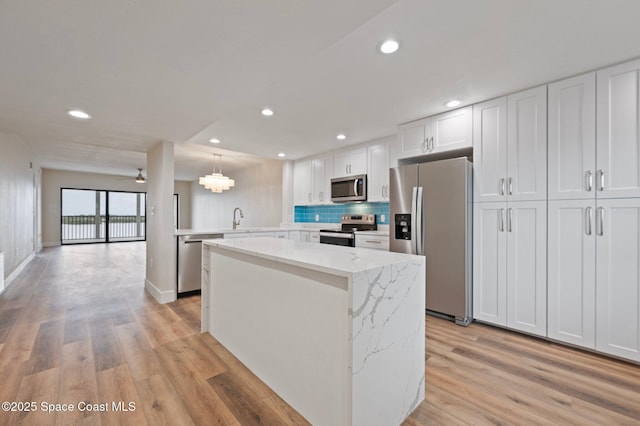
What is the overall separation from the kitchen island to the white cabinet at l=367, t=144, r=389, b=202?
2539mm

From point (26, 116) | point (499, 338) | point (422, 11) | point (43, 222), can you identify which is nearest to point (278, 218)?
point (26, 116)

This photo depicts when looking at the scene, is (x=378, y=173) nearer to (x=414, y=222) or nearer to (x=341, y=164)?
(x=341, y=164)

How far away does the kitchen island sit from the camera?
1255 millimetres

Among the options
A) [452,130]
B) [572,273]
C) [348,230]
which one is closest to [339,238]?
[348,230]

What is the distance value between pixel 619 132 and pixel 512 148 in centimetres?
69

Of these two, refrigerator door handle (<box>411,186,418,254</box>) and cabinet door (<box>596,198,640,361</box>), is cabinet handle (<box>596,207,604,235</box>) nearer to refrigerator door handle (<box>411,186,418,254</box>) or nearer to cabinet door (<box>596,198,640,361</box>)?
cabinet door (<box>596,198,640,361</box>)

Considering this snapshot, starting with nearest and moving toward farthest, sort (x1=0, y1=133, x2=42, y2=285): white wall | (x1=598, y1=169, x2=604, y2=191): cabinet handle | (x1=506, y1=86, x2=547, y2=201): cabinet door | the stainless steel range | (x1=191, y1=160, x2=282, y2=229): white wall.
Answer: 1. (x1=598, y1=169, x2=604, y2=191): cabinet handle
2. (x1=506, y1=86, x2=547, y2=201): cabinet door
3. (x1=0, y1=133, x2=42, y2=285): white wall
4. the stainless steel range
5. (x1=191, y1=160, x2=282, y2=229): white wall

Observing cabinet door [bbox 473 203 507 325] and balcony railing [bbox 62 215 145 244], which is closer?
cabinet door [bbox 473 203 507 325]

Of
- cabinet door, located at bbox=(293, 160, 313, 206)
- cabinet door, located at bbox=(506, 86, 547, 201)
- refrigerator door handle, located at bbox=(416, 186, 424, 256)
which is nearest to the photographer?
cabinet door, located at bbox=(506, 86, 547, 201)

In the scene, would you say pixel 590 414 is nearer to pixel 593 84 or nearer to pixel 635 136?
pixel 635 136

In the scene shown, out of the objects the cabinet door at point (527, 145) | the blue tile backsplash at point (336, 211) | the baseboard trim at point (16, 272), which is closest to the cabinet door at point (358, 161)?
the blue tile backsplash at point (336, 211)

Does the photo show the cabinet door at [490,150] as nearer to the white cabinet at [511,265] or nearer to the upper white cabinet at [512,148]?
the upper white cabinet at [512,148]

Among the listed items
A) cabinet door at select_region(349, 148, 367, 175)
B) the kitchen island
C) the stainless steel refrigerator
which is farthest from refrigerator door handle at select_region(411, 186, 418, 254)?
the kitchen island

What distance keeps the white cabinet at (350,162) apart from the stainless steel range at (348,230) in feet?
2.38
